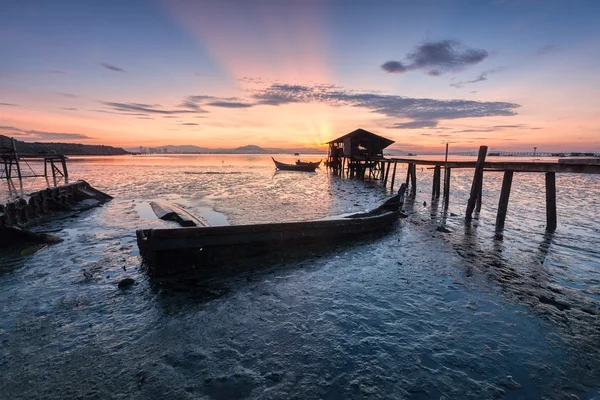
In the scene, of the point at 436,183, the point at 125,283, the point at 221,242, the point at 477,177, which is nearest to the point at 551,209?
the point at 477,177

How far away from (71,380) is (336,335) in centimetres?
401

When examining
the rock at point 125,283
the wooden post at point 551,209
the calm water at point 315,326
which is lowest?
the calm water at point 315,326

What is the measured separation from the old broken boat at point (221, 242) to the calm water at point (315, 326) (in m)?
0.56

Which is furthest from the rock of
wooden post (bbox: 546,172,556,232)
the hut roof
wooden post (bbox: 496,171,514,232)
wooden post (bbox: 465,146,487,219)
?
the hut roof

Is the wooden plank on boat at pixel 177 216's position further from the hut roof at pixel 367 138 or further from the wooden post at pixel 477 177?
the hut roof at pixel 367 138

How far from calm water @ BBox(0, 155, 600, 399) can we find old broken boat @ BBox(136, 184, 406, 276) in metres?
0.56

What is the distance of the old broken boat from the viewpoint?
7216mm

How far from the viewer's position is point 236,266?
317 inches

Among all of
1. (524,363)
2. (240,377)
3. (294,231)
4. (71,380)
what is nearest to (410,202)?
(294,231)

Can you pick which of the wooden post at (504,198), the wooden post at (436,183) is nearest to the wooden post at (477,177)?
the wooden post at (504,198)

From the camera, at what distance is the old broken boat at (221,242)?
284 inches

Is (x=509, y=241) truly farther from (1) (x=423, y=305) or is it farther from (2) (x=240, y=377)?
(2) (x=240, y=377)

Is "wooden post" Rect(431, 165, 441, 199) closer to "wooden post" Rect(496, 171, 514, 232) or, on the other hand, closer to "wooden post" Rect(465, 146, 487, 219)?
"wooden post" Rect(465, 146, 487, 219)

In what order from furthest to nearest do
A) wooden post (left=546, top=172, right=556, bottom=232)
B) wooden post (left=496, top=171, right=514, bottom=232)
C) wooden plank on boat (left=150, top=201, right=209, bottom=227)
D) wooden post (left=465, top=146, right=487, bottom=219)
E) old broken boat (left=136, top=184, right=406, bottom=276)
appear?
1. wooden post (left=465, top=146, right=487, bottom=219)
2. wooden post (left=496, top=171, right=514, bottom=232)
3. wooden plank on boat (left=150, top=201, right=209, bottom=227)
4. wooden post (left=546, top=172, right=556, bottom=232)
5. old broken boat (left=136, top=184, right=406, bottom=276)
